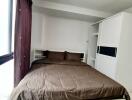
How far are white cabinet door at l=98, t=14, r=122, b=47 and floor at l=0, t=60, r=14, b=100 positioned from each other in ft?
7.44

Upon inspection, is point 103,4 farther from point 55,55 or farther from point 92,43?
point 55,55

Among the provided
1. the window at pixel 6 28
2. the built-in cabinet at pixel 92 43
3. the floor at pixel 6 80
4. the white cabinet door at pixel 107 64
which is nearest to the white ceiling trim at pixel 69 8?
the built-in cabinet at pixel 92 43

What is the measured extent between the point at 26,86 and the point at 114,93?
4.08 ft

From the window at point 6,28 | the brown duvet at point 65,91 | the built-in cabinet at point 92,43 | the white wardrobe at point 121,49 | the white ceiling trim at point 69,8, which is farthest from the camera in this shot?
the built-in cabinet at point 92,43

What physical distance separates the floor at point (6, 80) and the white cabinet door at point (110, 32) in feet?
7.44

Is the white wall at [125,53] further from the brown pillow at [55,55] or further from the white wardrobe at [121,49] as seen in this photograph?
the brown pillow at [55,55]

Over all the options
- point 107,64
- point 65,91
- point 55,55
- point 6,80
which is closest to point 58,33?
point 55,55

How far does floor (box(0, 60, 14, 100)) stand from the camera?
70.9 inches

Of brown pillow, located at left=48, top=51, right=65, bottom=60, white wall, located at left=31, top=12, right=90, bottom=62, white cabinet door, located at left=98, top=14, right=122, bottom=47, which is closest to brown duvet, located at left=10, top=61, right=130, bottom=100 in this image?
white cabinet door, located at left=98, top=14, right=122, bottom=47

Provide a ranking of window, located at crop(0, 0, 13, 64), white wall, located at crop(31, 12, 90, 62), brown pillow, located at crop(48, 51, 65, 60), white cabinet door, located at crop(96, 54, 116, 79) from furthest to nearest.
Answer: white wall, located at crop(31, 12, 90, 62) → brown pillow, located at crop(48, 51, 65, 60) → white cabinet door, located at crop(96, 54, 116, 79) → window, located at crop(0, 0, 13, 64)

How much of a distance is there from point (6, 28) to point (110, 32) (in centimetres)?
234

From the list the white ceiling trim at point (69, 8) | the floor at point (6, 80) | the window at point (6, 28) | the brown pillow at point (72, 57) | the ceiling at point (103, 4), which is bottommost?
the floor at point (6, 80)

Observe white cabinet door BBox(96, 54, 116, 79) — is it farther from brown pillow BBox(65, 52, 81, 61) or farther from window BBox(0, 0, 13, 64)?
window BBox(0, 0, 13, 64)

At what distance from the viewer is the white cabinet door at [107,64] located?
8.93 feet
